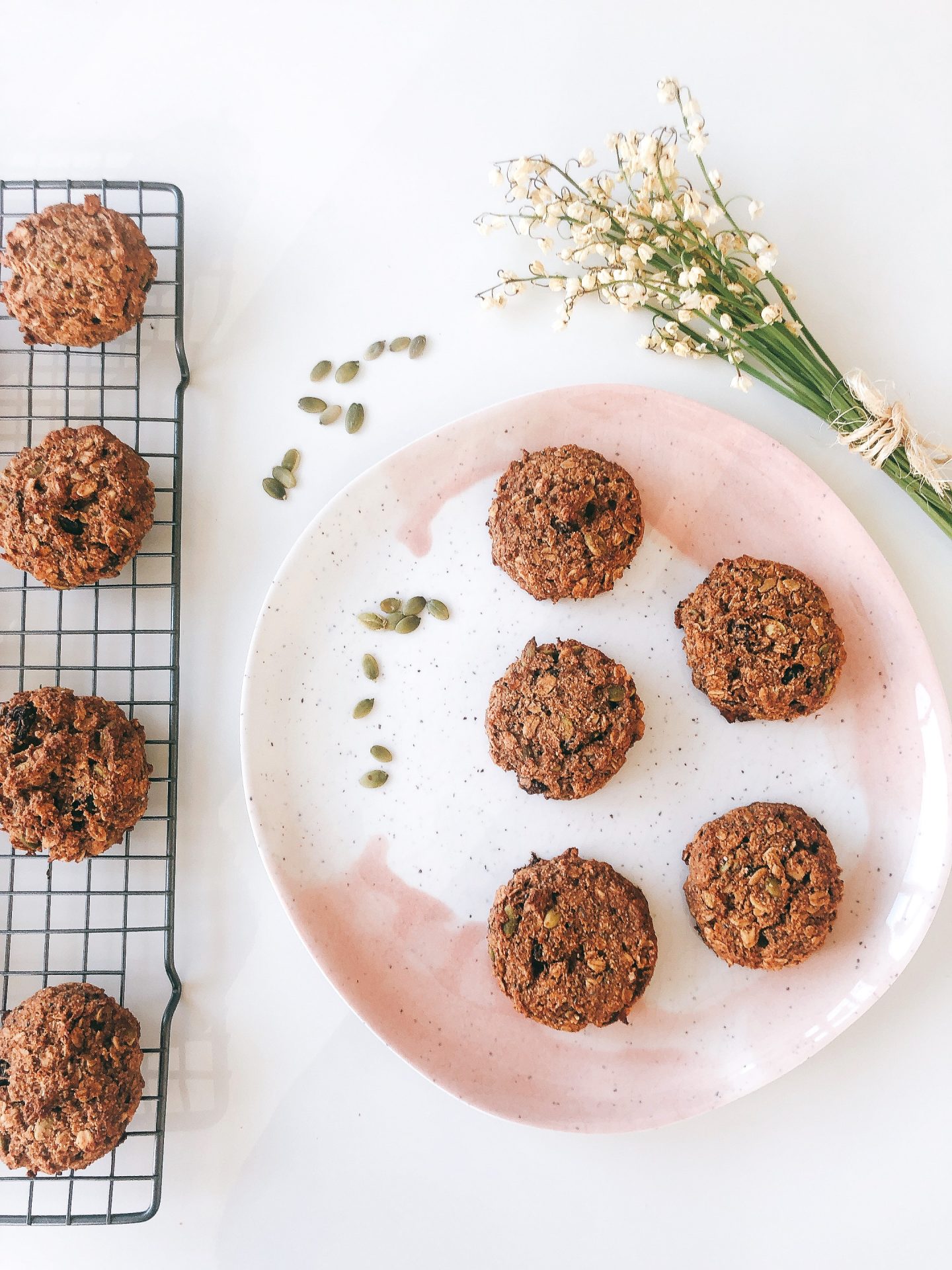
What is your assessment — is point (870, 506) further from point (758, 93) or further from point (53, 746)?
point (53, 746)

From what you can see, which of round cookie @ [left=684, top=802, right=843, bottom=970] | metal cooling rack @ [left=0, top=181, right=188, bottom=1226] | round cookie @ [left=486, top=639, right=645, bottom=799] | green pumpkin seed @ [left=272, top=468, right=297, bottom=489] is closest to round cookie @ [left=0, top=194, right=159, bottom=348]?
metal cooling rack @ [left=0, top=181, right=188, bottom=1226]

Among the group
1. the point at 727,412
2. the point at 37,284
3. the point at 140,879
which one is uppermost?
the point at 37,284

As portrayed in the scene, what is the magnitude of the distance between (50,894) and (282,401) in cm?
171

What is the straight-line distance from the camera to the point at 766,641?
234 cm

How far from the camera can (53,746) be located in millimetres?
2312

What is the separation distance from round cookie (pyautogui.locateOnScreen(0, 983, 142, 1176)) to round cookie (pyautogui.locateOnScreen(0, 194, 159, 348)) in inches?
76.0

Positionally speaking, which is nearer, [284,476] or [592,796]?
[592,796]

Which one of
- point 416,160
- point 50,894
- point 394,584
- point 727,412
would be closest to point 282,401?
point 394,584

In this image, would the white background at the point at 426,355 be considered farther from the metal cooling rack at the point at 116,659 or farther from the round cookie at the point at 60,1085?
the round cookie at the point at 60,1085

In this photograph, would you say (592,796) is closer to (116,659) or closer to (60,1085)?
(116,659)

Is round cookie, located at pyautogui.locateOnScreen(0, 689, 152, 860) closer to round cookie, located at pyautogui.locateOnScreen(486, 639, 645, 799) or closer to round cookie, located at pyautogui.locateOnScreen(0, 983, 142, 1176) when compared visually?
round cookie, located at pyautogui.locateOnScreen(0, 983, 142, 1176)

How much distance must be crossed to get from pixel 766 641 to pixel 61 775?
1991mm

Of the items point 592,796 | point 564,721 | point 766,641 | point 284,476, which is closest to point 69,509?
point 284,476

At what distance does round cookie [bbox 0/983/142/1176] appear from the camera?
2271 mm
